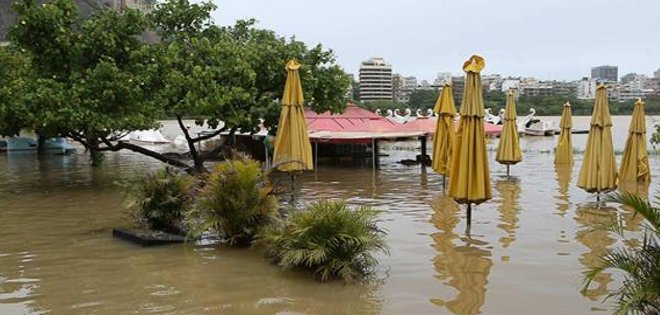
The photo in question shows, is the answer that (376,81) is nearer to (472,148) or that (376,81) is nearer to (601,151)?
(601,151)

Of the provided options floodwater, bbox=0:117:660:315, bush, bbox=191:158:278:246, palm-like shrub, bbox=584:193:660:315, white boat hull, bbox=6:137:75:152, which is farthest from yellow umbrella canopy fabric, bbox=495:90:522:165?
white boat hull, bbox=6:137:75:152

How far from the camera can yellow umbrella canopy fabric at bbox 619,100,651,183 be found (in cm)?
1486

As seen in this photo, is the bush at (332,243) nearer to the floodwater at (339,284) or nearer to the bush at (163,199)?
the floodwater at (339,284)

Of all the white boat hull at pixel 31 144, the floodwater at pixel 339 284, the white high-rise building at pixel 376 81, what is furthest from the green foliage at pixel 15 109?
the white high-rise building at pixel 376 81

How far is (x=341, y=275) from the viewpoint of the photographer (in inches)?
287

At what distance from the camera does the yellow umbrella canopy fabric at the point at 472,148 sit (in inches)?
369

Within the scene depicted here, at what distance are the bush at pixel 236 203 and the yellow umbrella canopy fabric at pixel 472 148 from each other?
287 centimetres

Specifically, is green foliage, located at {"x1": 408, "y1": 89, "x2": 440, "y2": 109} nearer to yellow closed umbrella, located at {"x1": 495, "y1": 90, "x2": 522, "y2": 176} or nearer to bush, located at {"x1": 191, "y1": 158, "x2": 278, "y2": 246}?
yellow closed umbrella, located at {"x1": 495, "y1": 90, "x2": 522, "y2": 176}

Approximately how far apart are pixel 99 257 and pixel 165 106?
26.0ft

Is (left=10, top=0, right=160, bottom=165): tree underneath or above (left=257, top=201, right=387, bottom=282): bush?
above

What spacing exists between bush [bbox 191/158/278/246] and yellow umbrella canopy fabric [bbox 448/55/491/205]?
2.87m

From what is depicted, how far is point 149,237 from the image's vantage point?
30.6ft

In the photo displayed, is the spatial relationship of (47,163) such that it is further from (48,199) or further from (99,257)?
(99,257)

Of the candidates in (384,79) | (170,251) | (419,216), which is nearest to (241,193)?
(170,251)
